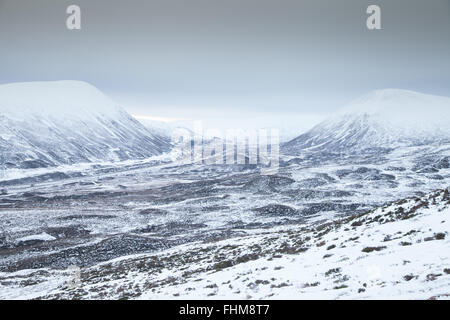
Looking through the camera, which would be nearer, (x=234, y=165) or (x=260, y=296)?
(x=260, y=296)

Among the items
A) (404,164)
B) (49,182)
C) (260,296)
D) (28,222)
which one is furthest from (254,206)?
(49,182)

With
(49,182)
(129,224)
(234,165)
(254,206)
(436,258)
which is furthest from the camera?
(234,165)

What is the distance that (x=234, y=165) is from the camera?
157625 millimetres

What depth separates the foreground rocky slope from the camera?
10922 millimetres

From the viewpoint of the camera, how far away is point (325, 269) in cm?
1421

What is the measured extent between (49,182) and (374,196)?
114960 millimetres

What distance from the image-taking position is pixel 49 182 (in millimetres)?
126562

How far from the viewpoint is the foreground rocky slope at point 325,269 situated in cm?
1092
